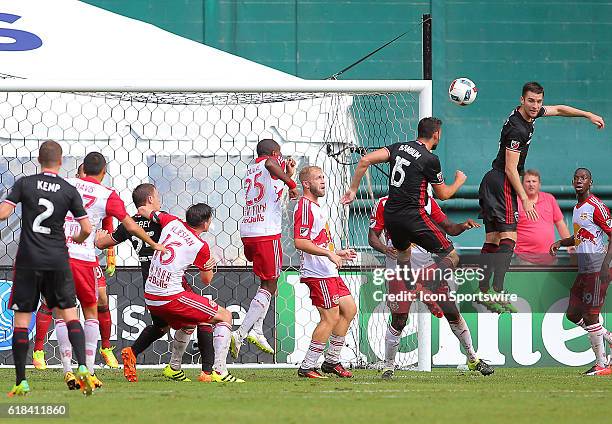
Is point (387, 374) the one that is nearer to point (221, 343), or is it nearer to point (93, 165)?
point (221, 343)

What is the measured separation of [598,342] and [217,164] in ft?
15.5

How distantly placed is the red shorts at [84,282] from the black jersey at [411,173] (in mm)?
2442

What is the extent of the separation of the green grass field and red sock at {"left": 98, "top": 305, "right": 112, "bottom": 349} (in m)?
0.72

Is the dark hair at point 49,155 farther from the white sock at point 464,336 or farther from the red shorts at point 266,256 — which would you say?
the white sock at point 464,336

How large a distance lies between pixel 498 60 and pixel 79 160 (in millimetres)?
7379

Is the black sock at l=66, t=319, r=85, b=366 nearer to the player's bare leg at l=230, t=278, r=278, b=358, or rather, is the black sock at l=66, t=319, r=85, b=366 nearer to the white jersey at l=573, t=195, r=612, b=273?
the player's bare leg at l=230, t=278, r=278, b=358

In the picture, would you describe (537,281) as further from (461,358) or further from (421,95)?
(421,95)

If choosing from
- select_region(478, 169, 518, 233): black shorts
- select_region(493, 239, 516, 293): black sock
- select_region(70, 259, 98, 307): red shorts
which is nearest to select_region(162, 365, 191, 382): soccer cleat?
select_region(70, 259, 98, 307): red shorts

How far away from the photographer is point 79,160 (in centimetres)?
1277

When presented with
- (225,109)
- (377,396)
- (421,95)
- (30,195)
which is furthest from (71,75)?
(377,396)

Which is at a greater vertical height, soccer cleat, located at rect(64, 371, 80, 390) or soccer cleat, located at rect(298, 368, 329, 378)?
soccer cleat, located at rect(64, 371, 80, 390)

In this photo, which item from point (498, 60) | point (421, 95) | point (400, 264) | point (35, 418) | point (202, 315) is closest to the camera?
point (35, 418)

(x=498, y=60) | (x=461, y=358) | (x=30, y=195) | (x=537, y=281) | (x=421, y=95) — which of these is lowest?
(x=461, y=358)

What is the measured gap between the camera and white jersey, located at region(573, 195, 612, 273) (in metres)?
11.2
